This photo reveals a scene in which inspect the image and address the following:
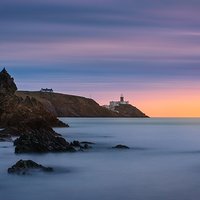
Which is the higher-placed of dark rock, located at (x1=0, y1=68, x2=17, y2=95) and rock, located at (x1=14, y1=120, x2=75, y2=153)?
dark rock, located at (x1=0, y1=68, x2=17, y2=95)

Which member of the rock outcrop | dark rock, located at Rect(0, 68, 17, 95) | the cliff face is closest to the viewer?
the rock outcrop

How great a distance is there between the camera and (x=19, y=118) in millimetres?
72125

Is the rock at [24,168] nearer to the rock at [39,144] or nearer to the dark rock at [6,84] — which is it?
the rock at [39,144]

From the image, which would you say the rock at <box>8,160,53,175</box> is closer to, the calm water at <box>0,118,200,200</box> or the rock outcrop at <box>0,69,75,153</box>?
the calm water at <box>0,118,200,200</box>

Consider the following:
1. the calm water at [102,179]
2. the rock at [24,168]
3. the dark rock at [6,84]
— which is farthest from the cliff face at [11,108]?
the rock at [24,168]

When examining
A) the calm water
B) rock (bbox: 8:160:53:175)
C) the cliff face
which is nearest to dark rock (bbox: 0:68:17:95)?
the cliff face

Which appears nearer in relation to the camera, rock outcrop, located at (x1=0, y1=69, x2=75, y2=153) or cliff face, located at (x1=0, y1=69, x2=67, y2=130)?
rock outcrop, located at (x1=0, y1=69, x2=75, y2=153)

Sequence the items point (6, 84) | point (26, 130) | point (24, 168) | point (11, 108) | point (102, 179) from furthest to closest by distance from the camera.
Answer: point (6, 84), point (11, 108), point (26, 130), point (102, 179), point (24, 168)

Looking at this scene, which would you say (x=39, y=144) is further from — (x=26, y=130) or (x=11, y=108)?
(x=11, y=108)

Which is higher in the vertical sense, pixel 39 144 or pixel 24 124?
pixel 24 124

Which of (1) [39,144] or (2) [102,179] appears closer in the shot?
(2) [102,179]

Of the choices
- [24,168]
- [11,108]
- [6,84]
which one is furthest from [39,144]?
[6,84]

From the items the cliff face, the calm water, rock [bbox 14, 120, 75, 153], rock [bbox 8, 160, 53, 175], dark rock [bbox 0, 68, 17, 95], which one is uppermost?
dark rock [bbox 0, 68, 17, 95]

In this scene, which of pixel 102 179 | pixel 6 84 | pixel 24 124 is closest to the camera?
pixel 102 179
